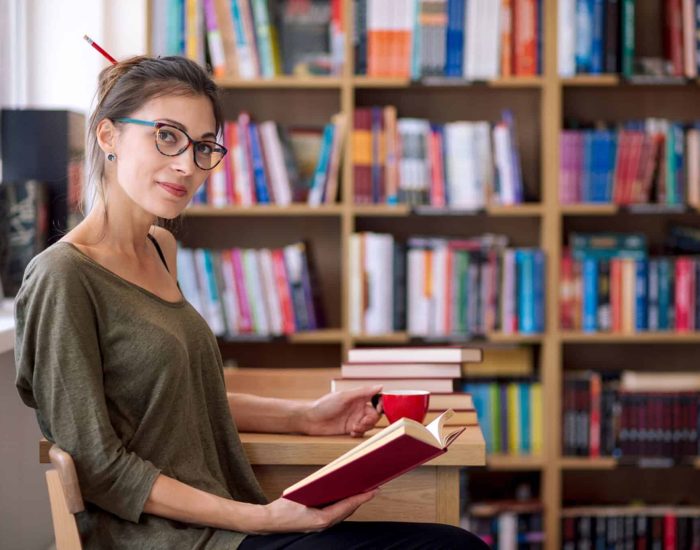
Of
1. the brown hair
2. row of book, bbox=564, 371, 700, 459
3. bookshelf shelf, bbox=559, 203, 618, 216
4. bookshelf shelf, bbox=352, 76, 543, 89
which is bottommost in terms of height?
row of book, bbox=564, 371, 700, 459

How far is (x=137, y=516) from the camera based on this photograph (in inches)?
52.8

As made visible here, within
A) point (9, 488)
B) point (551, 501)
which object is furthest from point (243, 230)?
point (9, 488)

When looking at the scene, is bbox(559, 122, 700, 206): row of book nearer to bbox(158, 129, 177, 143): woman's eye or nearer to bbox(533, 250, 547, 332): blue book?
bbox(533, 250, 547, 332): blue book

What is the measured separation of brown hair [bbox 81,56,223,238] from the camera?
150cm

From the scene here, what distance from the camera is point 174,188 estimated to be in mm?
1502

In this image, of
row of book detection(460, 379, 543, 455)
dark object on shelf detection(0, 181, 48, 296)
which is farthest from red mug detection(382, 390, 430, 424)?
row of book detection(460, 379, 543, 455)

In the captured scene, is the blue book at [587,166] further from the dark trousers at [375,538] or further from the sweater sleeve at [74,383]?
the sweater sleeve at [74,383]

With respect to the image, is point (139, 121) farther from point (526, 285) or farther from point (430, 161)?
point (526, 285)

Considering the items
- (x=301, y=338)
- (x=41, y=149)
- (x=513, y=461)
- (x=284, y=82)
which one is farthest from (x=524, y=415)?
(x=41, y=149)

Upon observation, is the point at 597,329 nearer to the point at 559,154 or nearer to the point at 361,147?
the point at 559,154

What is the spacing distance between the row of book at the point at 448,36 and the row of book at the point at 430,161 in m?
0.16

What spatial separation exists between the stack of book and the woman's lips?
47 cm

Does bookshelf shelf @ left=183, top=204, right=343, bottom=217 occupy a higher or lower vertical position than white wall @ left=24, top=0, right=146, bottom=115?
lower

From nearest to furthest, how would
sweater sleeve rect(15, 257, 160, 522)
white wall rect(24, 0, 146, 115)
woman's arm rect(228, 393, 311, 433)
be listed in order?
1. sweater sleeve rect(15, 257, 160, 522)
2. woman's arm rect(228, 393, 311, 433)
3. white wall rect(24, 0, 146, 115)
